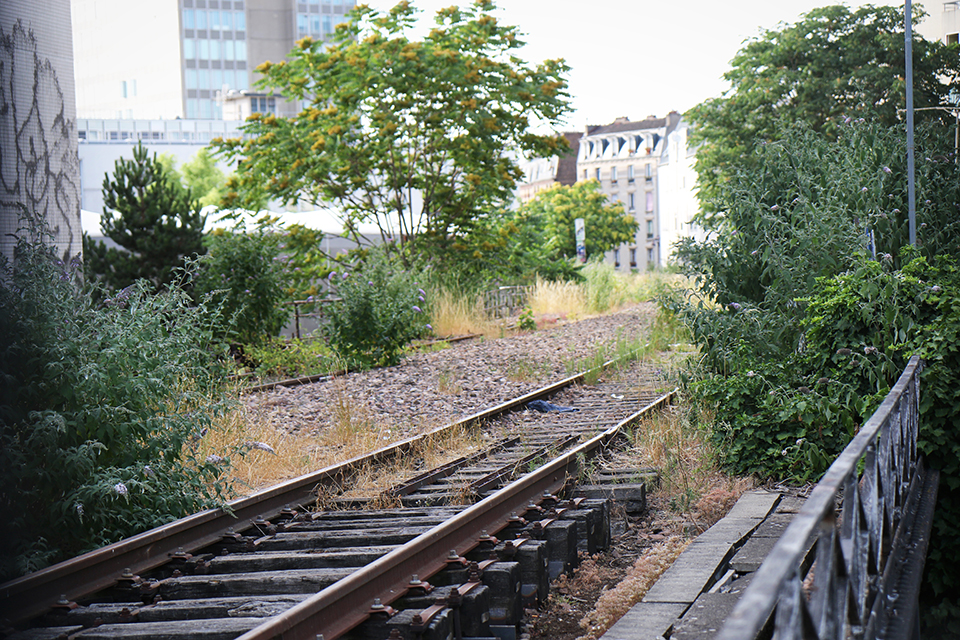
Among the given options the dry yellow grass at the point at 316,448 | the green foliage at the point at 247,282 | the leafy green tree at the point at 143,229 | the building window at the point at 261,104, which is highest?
the building window at the point at 261,104

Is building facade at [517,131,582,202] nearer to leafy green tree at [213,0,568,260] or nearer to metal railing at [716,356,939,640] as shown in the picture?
leafy green tree at [213,0,568,260]

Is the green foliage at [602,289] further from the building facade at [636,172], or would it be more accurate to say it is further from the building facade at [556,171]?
the building facade at [556,171]

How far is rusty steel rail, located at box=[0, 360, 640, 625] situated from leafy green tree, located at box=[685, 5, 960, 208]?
1958cm

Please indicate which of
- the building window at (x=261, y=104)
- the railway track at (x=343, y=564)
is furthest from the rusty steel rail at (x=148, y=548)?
the building window at (x=261, y=104)

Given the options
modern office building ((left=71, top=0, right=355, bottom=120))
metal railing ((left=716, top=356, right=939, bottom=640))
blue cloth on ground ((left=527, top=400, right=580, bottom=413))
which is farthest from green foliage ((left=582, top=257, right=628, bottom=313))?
modern office building ((left=71, top=0, right=355, bottom=120))

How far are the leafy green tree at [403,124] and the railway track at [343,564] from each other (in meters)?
13.7

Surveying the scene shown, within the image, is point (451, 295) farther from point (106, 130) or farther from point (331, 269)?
point (106, 130)

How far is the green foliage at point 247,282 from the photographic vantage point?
14008 mm

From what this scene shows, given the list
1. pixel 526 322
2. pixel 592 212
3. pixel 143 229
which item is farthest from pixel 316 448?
pixel 592 212

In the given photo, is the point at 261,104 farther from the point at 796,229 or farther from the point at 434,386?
the point at 796,229

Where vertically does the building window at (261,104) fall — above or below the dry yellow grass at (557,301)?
above

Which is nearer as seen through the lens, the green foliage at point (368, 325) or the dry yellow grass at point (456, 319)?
the green foliage at point (368, 325)

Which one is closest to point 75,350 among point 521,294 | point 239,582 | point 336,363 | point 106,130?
point 239,582

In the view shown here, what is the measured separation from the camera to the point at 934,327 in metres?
5.68
